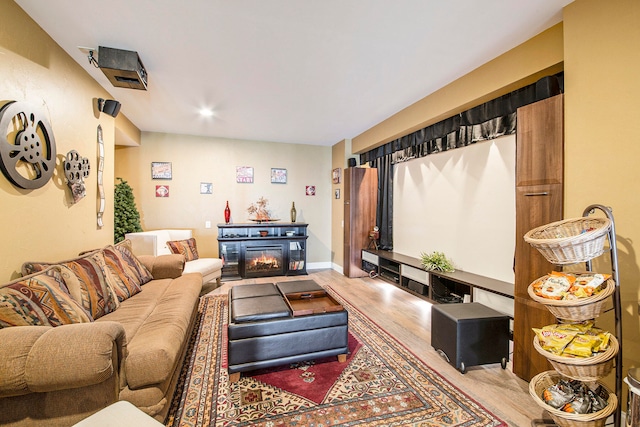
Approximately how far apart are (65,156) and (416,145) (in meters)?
4.11

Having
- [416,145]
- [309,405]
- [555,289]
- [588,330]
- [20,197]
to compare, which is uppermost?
[416,145]

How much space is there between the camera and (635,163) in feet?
5.18

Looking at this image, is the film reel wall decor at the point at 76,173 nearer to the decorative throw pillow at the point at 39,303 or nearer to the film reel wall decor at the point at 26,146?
the film reel wall decor at the point at 26,146

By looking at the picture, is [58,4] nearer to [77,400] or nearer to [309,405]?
[77,400]

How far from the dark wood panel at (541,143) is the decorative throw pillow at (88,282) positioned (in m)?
3.37

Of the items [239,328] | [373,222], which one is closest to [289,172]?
[373,222]

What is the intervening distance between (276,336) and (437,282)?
236cm

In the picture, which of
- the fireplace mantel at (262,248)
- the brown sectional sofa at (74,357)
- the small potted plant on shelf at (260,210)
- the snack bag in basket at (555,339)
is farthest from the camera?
the small potted plant on shelf at (260,210)

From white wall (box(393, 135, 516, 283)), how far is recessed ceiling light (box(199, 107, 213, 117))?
3.16m

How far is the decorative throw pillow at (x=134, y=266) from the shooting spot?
2.88 m

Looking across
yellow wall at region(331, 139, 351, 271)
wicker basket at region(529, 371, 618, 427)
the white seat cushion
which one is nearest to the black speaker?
the white seat cushion

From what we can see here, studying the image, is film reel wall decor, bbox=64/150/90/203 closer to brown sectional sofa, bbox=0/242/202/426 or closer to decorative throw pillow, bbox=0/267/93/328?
brown sectional sofa, bbox=0/242/202/426

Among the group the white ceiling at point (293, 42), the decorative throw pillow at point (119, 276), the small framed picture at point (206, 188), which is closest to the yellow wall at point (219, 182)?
the small framed picture at point (206, 188)

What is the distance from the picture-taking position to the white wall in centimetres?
297
